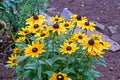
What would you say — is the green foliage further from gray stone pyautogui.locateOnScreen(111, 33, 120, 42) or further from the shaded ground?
the shaded ground

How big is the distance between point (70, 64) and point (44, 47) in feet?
0.79

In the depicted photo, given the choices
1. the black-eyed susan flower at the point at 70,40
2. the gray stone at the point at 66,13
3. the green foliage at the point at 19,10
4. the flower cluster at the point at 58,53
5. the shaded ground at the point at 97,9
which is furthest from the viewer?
the shaded ground at the point at 97,9

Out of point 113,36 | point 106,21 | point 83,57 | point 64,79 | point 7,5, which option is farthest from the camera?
point 106,21

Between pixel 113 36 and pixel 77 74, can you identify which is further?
pixel 113 36

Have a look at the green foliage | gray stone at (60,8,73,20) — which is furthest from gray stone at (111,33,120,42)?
the green foliage

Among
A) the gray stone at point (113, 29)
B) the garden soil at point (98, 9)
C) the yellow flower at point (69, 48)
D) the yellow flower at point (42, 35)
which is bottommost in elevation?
the gray stone at point (113, 29)

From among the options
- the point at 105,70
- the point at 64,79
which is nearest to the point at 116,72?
the point at 105,70

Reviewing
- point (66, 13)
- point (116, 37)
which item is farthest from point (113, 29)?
point (66, 13)

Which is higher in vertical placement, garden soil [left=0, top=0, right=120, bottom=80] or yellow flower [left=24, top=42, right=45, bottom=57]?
yellow flower [left=24, top=42, right=45, bottom=57]

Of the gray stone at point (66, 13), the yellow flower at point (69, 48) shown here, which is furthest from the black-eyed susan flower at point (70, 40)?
the gray stone at point (66, 13)

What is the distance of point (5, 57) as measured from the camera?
12.4 ft

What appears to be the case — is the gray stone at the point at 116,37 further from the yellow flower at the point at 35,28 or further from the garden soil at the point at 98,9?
the yellow flower at the point at 35,28

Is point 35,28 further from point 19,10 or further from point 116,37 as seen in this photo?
point 116,37

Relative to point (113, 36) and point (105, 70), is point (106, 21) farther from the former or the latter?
point (105, 70)
